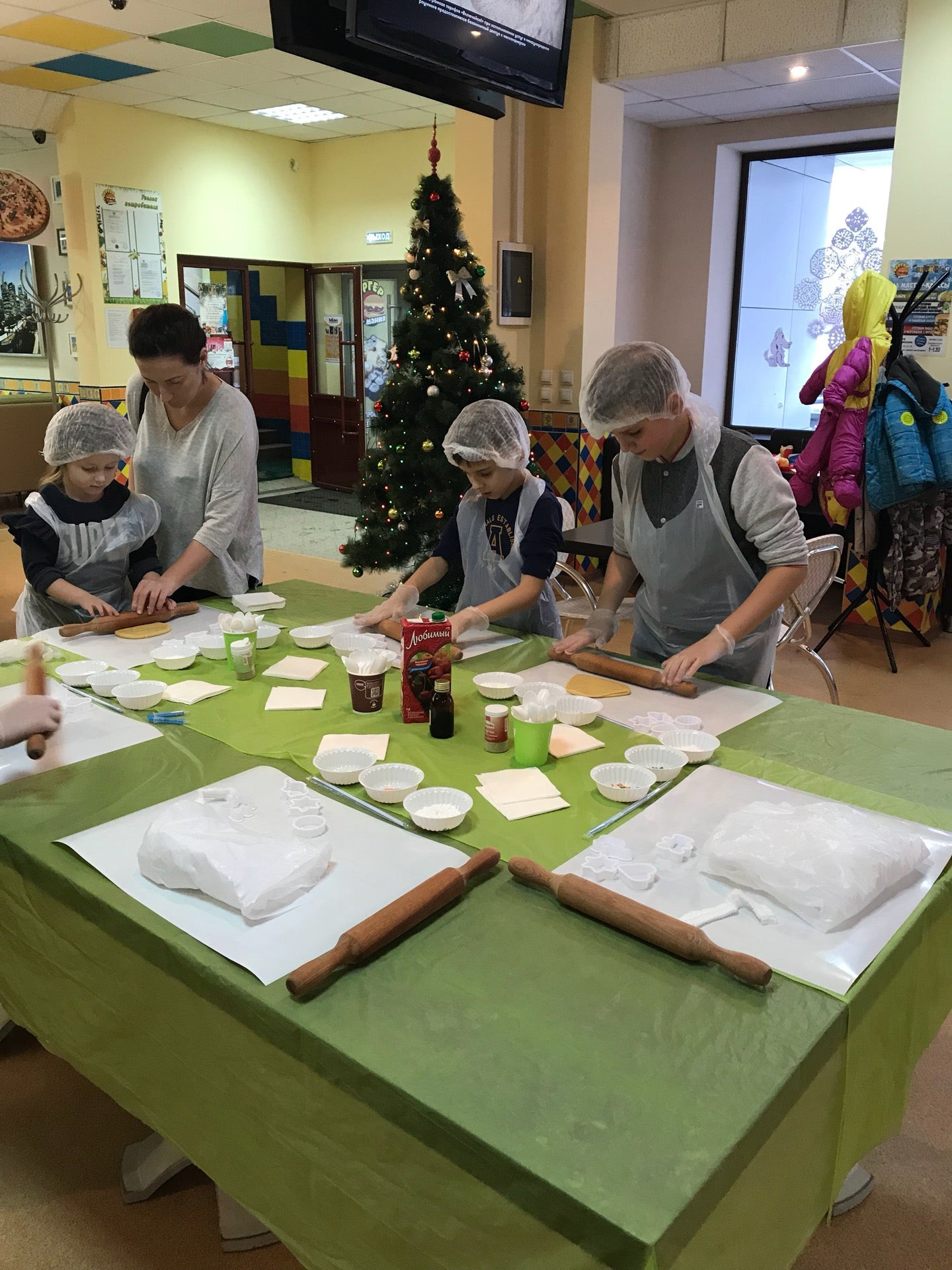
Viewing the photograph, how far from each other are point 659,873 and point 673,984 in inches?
8.9

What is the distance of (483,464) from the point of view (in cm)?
247

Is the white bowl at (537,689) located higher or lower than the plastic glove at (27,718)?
lower

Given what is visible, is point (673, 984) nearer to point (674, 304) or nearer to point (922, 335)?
point (922, 335)

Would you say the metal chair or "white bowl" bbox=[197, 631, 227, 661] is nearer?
"white bowl" bbox=[197, 631, 227, 661]

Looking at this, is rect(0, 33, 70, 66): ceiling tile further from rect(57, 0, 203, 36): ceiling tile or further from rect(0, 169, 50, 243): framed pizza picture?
rect(0, 169, 50, 243): framed pizza picture

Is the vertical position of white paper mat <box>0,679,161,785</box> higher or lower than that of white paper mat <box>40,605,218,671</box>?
lower

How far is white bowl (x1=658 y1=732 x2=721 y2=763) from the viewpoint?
1676mm

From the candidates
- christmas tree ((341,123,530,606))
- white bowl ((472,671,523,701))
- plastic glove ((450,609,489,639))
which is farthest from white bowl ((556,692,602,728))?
christmas tree ((341,123,530,606))

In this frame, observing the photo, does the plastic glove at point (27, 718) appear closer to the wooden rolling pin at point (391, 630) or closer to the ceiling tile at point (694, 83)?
the wooden rolling pin at point (391, 630)

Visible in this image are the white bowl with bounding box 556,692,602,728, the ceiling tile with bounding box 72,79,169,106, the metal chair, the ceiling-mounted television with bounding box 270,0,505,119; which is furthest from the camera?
the ceiling tile with bounding box 72,79,169,106

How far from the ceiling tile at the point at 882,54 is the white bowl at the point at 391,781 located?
184 inches

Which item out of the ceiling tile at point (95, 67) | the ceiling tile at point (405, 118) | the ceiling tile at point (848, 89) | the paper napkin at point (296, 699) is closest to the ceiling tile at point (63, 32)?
the ceiling tile at point (95, 67)

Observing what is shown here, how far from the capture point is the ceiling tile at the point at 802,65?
488cm

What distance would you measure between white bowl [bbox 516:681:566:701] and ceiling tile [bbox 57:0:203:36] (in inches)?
183
